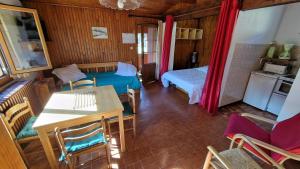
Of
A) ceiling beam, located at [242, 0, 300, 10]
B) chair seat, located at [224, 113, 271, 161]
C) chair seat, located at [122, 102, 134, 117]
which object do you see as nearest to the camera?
chair seat, located at [224, 113, 271, 161]

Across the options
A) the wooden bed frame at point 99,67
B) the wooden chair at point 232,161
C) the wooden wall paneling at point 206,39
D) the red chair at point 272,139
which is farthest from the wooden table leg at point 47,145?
the wooden wall paneling at point 206,39

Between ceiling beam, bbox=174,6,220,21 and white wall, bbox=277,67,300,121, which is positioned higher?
ceiling beam, bbox=174,6,220,21

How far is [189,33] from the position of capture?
16.0ft

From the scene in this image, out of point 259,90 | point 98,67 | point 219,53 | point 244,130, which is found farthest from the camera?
point 98,67

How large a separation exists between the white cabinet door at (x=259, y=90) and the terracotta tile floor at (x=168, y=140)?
0.18 meters

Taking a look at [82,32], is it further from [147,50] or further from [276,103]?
[276,103]

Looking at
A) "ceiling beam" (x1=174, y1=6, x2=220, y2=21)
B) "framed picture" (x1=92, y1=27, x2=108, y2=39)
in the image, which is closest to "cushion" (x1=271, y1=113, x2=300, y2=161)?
"ceiling beam" (x1=174, y1=6, x2=220, y2=21)

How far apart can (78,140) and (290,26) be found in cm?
445

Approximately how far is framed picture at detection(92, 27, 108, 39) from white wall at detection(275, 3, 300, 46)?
4.43 metres

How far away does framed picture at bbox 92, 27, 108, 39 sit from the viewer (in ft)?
12.0

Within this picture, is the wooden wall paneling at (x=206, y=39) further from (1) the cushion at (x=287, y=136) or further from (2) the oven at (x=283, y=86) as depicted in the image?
(1) the cushion at (x=287, y=136)

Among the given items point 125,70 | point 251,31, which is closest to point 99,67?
point 125,70

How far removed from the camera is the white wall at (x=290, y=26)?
2684mm

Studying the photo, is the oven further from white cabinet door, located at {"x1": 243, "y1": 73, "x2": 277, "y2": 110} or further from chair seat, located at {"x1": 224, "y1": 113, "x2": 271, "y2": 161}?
chair seat, located at {"x1": 224, "y1": 113, "x2": 271, "y2": 161}
